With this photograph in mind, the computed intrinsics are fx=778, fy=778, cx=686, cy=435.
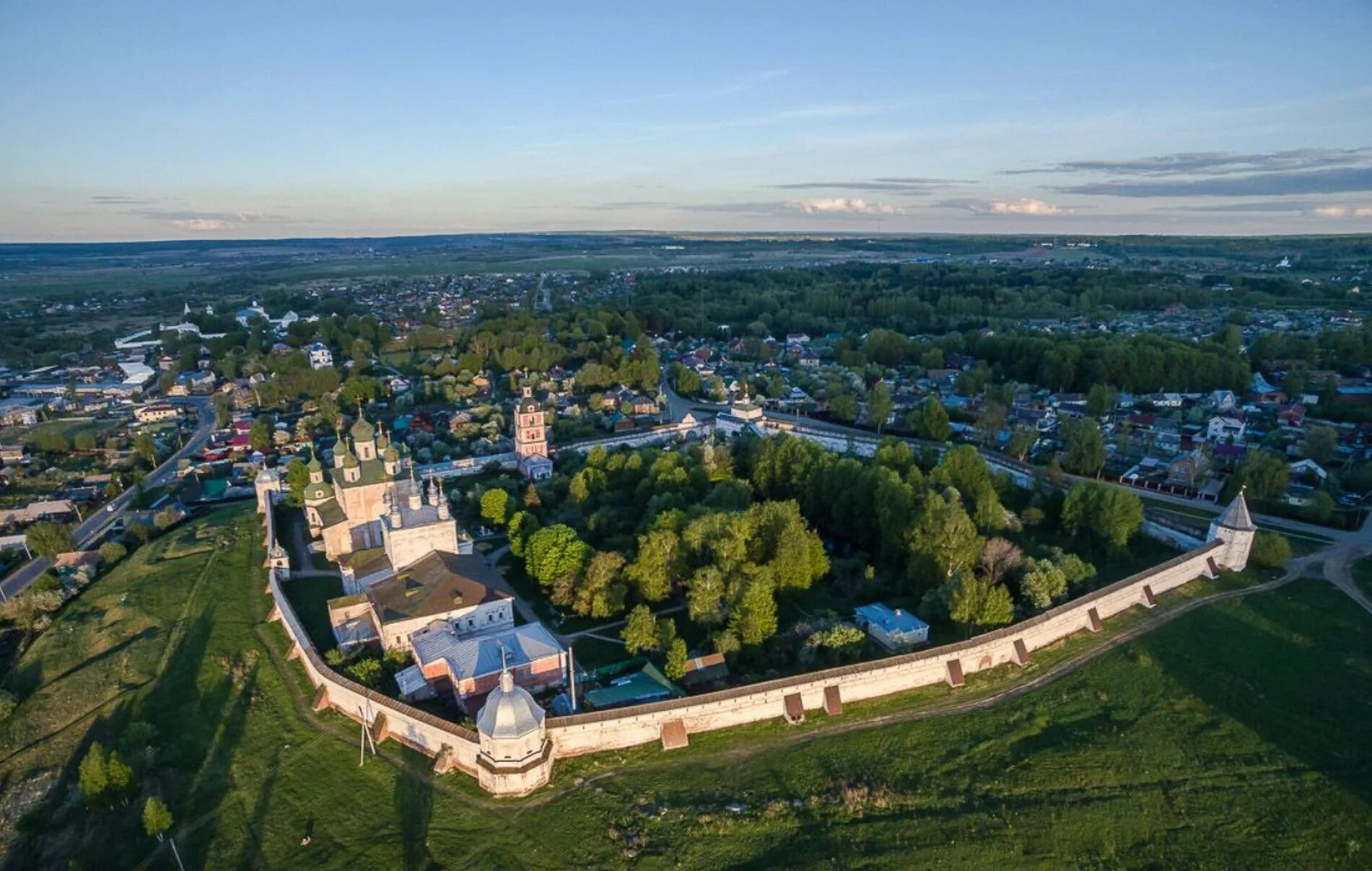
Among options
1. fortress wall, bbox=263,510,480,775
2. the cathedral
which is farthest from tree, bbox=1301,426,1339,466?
fortress wall, bbox=263,510,480,775

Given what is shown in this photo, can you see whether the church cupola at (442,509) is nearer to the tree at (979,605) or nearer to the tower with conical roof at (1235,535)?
the tree at (979,605)

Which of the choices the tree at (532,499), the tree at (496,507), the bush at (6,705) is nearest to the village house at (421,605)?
the tree at (496,507)

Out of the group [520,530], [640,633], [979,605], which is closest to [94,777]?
[640,633]

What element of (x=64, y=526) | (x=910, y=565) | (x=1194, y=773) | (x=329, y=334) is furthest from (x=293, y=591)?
(x=329, y=334)

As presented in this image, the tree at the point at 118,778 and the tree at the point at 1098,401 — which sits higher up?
the tree at the point at 118,778

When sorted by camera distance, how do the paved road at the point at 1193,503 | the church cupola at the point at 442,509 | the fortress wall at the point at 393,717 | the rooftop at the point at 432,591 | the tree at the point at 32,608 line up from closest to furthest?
the fortress wall at the point at 393,717 < the rooftop at the point at 432,591 < the church cupola at the point at 442,509 < the tree at the point at 32,608 < the paved road at the point at 1193,503
